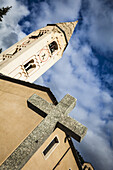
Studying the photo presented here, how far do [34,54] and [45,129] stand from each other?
1147 cm

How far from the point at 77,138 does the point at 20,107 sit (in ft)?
6.89

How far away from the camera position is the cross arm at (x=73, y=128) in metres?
3.52

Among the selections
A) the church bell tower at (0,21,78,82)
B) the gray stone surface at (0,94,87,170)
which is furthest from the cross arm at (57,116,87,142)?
the church bell tower at (0,21,78,82)

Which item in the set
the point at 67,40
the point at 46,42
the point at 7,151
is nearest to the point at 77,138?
the point at 7,151

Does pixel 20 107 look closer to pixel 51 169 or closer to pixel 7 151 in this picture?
pixel 7 151

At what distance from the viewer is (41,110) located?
13.0ft

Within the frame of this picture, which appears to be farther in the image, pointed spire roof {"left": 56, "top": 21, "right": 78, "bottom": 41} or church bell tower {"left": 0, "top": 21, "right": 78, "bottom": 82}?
pointed spire roof {"left": 56, "top": 21, "right": 78, "bottom": 41}

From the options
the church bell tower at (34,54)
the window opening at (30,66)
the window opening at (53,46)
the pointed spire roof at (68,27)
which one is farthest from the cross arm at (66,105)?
the pointed spire roof at (68,27)

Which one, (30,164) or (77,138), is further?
(30,164)

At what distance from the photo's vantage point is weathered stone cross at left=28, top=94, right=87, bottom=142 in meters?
3.52

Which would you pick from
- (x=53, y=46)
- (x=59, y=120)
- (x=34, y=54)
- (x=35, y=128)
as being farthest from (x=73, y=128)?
(x=53, y=46)

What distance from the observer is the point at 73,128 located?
3.62m

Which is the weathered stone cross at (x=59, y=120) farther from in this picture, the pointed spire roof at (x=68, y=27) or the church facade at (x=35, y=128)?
the pointed spire roof at (x=68, y=27)

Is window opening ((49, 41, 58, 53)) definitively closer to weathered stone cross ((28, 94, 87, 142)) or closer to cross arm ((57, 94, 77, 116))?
cross arm ((57, 94, 77, 116))
